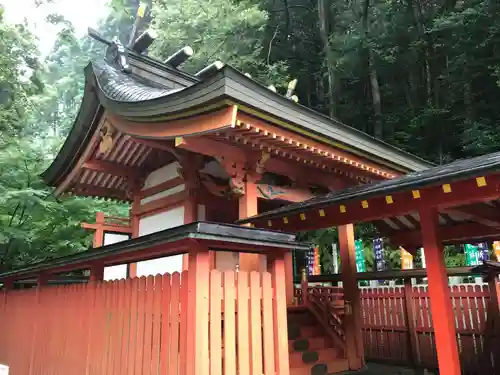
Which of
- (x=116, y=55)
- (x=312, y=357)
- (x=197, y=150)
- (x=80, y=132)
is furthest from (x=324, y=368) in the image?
(x=116, y=55)

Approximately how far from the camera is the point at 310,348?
6395mm

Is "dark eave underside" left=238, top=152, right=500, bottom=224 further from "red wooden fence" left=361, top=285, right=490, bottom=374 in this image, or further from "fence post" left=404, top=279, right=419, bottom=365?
"fence post" left=404, top=279, right=419, bottom=365

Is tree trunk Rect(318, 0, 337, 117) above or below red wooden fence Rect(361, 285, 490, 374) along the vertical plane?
above

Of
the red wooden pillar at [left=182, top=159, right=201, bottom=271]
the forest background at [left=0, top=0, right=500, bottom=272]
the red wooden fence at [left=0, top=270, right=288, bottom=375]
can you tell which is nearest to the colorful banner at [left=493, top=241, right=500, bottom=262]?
the forest background at [left=0, top=0, right=500, bottom=272]

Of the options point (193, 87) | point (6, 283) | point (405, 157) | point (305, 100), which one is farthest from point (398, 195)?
point (305, 100)

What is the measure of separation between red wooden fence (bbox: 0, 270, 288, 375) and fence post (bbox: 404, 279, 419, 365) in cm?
464

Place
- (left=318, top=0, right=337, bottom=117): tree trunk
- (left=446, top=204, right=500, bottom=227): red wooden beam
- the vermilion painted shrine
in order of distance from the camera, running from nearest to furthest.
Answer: the vermilion painted shrine → (left=446, top=204, right=500, bottom=227): red wooden beam → (left=318, top=0, right=337, bottom=117): tree trunk

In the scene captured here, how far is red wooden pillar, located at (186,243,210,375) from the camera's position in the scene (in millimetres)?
2928

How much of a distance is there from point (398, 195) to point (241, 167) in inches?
102

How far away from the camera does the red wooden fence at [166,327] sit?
3137 mm

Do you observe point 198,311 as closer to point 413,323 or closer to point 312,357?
point 312,357

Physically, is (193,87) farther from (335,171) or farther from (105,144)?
(335,171)

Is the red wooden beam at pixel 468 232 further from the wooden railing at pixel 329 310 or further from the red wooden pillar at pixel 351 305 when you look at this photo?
the wooden railing at pixel 329 310

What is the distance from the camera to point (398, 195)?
13.9ft
